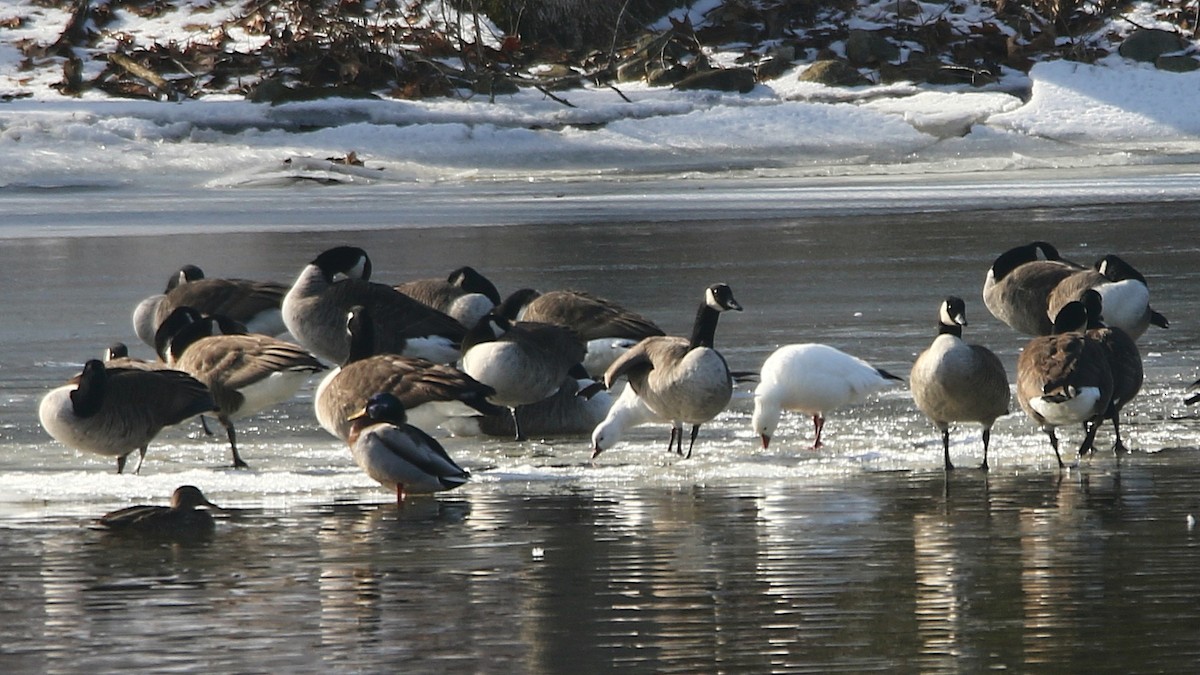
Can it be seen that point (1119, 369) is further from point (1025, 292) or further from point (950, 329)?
point (1025, 292)

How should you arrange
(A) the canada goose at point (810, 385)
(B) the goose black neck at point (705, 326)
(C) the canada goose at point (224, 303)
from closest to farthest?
(A) the canada goose at point (810, 385) < (B) the goose black neck at point (705, 326) < (C) the canada goose at point (224, 303)

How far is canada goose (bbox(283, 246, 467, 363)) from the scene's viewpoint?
984 cm

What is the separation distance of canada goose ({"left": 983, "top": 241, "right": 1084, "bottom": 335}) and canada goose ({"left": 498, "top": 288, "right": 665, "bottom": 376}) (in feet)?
7.15

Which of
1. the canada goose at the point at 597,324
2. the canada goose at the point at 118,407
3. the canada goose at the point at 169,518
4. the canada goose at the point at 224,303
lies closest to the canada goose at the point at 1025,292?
the canada goose at the point at 597,324

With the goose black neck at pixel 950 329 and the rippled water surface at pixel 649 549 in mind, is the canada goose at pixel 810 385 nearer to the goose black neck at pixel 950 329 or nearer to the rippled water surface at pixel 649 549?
the rippled water surface at pixel 649 549

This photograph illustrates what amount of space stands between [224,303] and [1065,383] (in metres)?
5.29

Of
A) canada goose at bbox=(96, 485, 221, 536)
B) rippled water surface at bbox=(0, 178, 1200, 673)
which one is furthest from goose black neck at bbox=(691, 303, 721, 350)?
canada goose at bbox=(96, 485, 221, 536)

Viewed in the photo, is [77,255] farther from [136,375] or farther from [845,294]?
[136,375]

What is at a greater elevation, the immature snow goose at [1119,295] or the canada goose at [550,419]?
the immature snow goose at [1119,295]

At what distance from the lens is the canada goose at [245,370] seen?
8.29 metres

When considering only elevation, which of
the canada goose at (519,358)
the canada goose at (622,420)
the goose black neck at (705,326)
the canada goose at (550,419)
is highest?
the goose black neck at (705,326)

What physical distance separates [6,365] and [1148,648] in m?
7.56

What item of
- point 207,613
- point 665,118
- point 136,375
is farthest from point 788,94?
point 207,613

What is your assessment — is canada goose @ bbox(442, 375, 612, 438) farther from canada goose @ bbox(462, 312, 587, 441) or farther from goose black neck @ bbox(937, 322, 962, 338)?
goose black neck @ bbox(937, 322, 962, 338)
